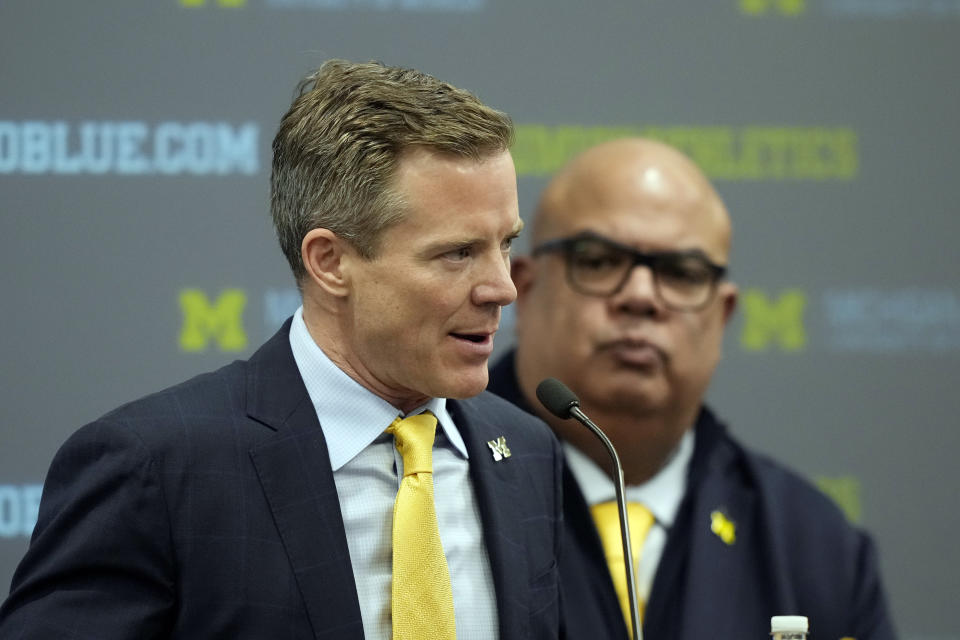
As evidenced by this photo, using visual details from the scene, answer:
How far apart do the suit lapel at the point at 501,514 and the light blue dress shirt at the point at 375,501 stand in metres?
0.03

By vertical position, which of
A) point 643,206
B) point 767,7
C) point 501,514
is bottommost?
point 501,514

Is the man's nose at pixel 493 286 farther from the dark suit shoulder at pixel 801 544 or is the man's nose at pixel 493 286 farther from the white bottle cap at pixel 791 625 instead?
the dark suit shoulder at pixel 801 544

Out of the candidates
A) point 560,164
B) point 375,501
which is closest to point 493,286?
point 375,501

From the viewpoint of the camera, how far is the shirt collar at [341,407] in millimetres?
1859

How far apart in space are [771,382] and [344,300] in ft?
5.87

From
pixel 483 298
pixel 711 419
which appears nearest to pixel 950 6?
pixel 711 419

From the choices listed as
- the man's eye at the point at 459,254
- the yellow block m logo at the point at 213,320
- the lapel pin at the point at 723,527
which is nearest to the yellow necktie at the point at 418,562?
the man's eye at the point at 459,254

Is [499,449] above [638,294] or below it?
below

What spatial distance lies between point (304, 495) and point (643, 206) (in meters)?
1.45

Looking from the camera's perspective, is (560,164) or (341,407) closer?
(341,407)

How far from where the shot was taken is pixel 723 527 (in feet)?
9.53

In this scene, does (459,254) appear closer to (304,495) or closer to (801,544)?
(304,495)

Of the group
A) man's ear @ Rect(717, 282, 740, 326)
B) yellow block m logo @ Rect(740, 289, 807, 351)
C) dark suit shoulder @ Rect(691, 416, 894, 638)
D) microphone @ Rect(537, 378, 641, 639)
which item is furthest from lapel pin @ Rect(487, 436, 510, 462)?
yellow block m logo @ Rect(740, 289, 807, 351)

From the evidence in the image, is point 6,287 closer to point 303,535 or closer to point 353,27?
point 353,27
